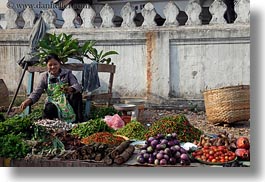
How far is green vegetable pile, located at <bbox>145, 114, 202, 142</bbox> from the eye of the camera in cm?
476

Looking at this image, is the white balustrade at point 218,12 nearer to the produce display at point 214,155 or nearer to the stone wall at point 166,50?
the stone wall at point 166,50

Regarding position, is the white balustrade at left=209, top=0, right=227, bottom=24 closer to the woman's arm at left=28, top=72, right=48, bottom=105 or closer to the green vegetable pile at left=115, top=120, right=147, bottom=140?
the green vegetable pile at left=115, top=120, right=147, bottom=140

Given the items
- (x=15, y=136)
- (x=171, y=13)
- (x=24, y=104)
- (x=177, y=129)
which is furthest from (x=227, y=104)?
(x=15, y=136)

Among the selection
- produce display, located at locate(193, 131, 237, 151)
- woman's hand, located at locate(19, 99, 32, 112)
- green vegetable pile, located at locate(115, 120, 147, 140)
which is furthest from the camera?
woman's hand, located at locate(19, 99, 32, 112)

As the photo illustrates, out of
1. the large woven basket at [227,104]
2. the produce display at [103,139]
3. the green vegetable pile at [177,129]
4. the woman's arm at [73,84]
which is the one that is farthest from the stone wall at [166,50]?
the produce display at [103,139]

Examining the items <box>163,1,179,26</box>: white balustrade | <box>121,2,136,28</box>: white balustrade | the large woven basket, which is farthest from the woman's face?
the large woven basket

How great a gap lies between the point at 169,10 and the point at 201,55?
0.71m

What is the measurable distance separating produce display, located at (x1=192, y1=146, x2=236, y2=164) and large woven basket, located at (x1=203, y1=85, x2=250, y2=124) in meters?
1.39

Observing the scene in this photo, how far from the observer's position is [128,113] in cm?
574

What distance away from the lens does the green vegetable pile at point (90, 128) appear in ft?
16.4

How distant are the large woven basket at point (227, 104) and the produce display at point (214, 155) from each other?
139 centimetres

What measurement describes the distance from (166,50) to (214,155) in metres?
2.18

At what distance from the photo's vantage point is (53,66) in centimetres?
554

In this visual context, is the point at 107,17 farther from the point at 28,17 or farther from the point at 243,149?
the point at 243,149
